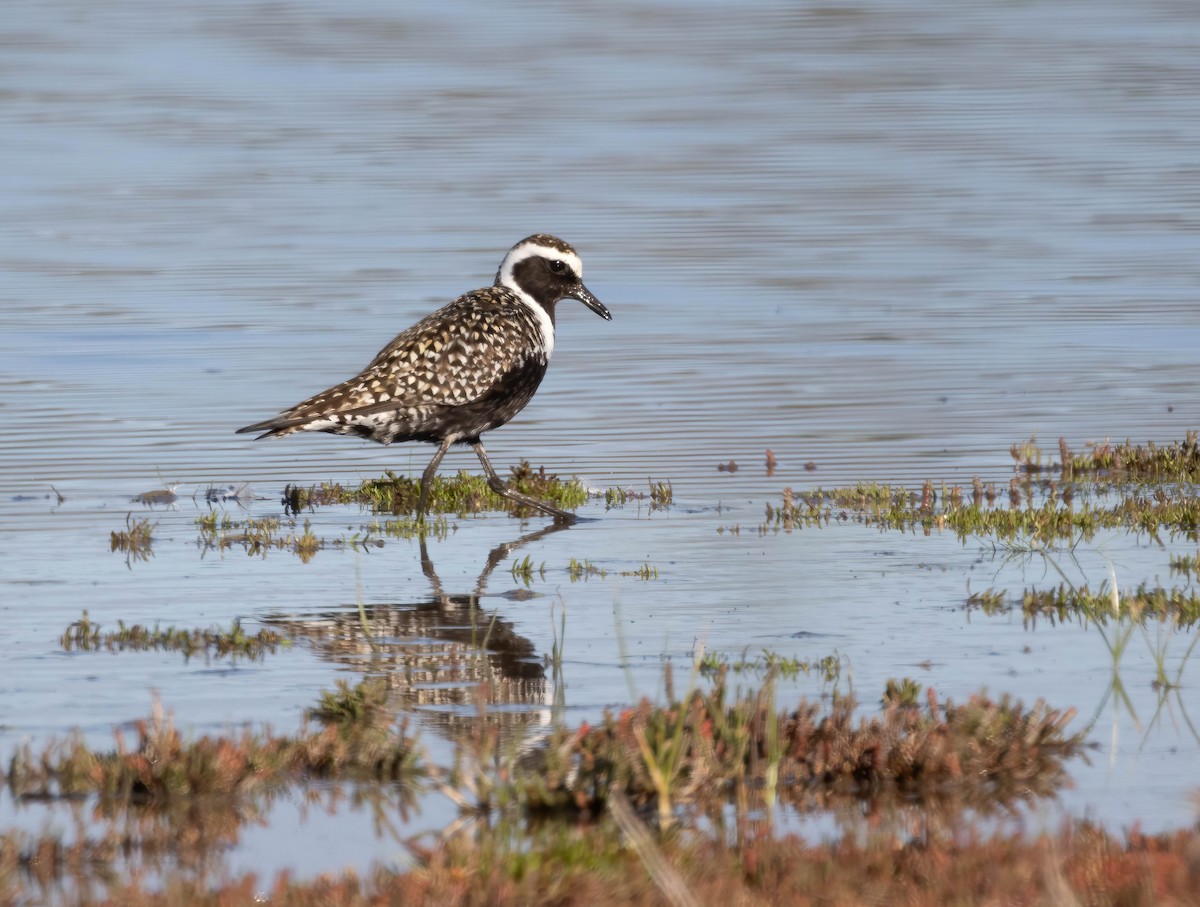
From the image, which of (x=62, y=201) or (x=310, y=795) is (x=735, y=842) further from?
(x=62, y=201)

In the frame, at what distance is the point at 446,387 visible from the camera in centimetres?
1454

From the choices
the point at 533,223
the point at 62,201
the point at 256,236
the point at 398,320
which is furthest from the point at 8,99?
the point at 398,320

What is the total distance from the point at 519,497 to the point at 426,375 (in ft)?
3.35

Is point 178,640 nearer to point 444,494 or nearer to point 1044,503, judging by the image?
point 444,494

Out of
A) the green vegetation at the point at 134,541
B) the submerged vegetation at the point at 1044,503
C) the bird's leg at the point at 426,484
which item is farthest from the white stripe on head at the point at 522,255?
the green vegetation at the point at 134,541

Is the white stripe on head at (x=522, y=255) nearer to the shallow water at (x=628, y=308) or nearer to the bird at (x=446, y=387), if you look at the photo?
the bird at (x=446, y=387)

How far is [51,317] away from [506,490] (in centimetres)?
1100

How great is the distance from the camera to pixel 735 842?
7469 mm

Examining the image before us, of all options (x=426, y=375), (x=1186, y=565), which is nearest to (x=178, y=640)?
(x=426, y=375)

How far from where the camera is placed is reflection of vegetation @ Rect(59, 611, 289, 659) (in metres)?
10.4

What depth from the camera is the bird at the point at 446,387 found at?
46.8 ft

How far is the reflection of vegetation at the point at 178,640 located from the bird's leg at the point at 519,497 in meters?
3.90

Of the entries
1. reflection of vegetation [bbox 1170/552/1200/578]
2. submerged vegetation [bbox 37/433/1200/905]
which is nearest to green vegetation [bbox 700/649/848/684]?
submerged vegetation [bbox 37/433/1200/905]

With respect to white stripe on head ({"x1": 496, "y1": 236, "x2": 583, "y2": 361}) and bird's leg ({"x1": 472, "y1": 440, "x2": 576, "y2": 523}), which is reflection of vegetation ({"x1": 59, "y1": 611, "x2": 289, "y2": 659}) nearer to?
bird's leg ({"x1": 472, "y1": 440, "x2": 576, "y2": 523})
